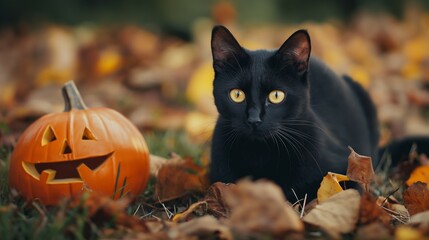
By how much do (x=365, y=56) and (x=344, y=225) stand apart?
4268mm

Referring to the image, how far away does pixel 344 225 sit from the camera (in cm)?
171

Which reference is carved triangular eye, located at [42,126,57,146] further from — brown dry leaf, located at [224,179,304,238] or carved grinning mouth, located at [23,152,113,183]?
brown dry leaf, located at [224,179,304,238]

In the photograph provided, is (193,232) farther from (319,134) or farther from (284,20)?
(284,20)

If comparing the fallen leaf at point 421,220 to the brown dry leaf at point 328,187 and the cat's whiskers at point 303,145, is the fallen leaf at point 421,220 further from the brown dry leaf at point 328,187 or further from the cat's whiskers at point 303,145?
the cat's whiskers at point 303,145

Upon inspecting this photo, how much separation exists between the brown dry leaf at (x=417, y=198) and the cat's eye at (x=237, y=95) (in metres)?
0.67

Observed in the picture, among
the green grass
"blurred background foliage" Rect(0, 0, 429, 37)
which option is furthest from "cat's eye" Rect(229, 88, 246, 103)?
"blurred background foliage" Rect(0, 0, 429, 37)

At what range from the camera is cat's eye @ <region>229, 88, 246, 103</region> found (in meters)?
2.19

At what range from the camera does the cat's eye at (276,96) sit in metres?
2.17

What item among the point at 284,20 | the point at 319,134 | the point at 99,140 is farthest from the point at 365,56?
the point at 99,140

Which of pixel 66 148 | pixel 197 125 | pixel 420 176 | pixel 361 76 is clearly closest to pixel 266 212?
pixel 66 148

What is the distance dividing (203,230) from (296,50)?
854 mm

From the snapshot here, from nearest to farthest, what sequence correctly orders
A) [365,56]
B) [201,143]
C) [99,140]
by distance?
[99,140] < [201,143] < [365,56]

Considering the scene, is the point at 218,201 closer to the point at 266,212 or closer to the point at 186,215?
the point at 186,215

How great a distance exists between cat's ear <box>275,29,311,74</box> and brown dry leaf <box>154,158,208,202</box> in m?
0.63
